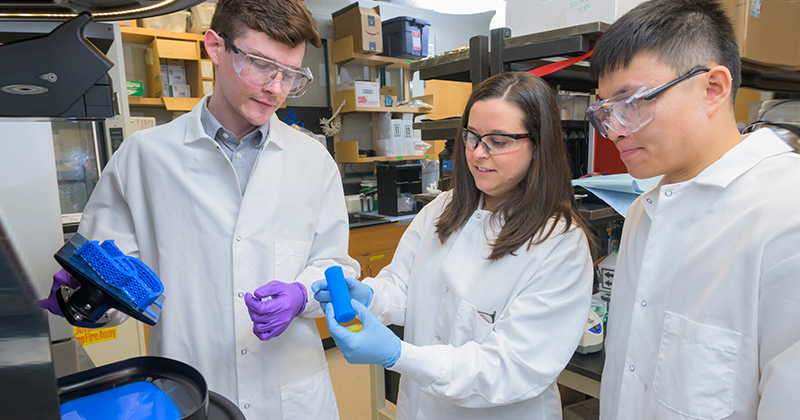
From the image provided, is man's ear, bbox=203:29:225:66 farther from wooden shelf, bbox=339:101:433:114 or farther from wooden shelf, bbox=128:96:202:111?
wooden shelf, bbox=339:101:433:114

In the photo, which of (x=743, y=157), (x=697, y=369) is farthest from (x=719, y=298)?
(x=743, y=157)

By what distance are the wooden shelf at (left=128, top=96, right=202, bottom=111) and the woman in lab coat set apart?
2698 millimetres

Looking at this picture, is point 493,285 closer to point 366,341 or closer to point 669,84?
point 366,341

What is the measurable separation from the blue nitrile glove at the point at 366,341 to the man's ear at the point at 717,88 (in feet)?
2.69

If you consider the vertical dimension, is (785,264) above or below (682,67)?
below

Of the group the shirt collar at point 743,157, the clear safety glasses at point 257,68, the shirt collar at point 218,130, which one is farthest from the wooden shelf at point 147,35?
the shirt collar at point 743,157

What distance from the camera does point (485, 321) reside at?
1204mm

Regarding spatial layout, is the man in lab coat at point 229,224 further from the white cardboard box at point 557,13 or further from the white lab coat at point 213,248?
the white cardboard box at point 557,13

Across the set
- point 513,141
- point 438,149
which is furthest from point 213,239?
point 438,149

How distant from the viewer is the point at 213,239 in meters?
1.24

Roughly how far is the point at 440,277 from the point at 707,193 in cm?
69

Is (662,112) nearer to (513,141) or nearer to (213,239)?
(513,141)

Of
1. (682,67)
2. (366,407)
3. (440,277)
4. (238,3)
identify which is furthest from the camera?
(366,407)

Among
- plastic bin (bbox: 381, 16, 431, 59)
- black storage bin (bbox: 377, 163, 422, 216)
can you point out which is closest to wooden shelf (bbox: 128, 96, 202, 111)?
black storage bin (bbox: 377, 163, 422, 216)
